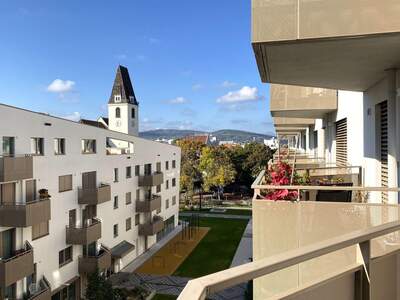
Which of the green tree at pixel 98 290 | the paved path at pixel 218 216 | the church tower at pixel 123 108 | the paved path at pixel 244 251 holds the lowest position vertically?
the paved path at pixel 244 251

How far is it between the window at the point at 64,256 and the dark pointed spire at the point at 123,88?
3839 centimetres

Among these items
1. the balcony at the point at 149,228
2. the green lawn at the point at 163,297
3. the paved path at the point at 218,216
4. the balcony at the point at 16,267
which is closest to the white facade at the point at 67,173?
the balcony at the point at 149,228

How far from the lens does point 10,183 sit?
15555 millimetres

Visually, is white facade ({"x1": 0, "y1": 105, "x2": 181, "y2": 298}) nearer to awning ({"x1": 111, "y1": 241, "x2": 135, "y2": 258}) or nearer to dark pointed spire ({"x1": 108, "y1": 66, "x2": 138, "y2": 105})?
awning ({"x1": 111, "y1": 241, "x2": 135, "y2": 258})

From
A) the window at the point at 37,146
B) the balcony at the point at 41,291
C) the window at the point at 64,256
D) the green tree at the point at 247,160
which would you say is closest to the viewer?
the balcony at the point at 41,291

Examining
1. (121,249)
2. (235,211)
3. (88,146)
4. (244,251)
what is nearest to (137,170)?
(121,249)

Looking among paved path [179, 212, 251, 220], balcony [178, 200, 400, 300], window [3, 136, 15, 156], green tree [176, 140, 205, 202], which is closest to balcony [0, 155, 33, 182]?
window [3, 136, 15, 156]

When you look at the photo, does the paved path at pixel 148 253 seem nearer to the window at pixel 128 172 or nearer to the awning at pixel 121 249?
the awning at pixel 121 249

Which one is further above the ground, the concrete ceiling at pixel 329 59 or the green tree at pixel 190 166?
the concrete ceiling at pixel 329 59

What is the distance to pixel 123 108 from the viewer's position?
55.0 meters

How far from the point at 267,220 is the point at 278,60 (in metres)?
2.39

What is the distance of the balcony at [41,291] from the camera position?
15.7 meters

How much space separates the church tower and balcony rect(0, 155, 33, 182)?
125ft

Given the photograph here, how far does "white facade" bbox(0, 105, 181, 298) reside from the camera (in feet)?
52.4
